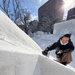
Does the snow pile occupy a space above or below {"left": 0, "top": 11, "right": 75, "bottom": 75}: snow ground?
below

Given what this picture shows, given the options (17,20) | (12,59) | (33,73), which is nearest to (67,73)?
(33,73)

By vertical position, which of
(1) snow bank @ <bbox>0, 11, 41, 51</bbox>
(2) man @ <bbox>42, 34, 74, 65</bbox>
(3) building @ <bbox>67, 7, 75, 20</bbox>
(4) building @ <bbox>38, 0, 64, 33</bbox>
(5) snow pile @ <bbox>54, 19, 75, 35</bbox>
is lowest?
(4) building @ <bbox>38, 0, 64, 33</bbox>

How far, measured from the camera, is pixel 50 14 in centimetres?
2894

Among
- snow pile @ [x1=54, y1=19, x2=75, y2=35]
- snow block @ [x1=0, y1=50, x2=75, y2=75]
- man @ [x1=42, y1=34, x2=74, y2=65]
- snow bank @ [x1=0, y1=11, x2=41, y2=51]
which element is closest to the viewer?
snow block @ [x1=0, y1=50, x2=75, y2=75]

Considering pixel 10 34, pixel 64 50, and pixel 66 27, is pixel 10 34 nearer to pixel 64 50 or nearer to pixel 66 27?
pixel 64 50

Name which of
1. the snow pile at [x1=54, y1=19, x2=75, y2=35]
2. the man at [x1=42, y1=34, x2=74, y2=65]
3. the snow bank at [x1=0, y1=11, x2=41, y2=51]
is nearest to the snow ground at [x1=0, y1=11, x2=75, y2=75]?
the snow bank at [x1=0, y1=11, x2=41, y2=51]

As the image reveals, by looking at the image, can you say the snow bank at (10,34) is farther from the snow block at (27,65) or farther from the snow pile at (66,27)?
the snow pile at (66,27)

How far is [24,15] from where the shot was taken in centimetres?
2161

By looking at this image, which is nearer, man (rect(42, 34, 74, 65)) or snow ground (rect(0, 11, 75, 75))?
snow ground (rect(0, 11, 75, 75))

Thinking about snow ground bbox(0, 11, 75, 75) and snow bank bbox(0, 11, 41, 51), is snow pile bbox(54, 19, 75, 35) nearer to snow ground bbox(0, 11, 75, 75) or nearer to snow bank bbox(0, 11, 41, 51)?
snow bank bbox(0, 11, 41, 51)

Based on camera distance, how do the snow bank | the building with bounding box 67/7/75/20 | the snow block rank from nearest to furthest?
the snow block
the snow bank
the building with bounding box 67/7/75/20

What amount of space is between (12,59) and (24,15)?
19845 millimetres

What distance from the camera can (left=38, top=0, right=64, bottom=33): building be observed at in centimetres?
2658

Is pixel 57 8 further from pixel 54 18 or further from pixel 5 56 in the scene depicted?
pixel 5 56
